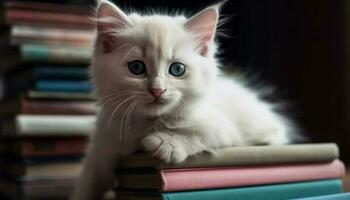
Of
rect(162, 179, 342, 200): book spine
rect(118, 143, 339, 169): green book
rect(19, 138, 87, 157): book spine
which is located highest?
rect(118, 143, 339, 169): green book

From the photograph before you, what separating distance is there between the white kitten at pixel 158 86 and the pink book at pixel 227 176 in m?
0.03

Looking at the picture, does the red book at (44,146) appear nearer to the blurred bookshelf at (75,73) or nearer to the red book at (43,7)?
the blurred bookshelf at (75,73)

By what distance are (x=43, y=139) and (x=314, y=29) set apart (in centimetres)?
77

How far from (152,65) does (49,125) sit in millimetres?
582

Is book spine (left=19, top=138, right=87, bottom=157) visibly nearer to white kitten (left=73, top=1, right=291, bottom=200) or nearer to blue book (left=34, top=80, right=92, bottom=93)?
blue book (left=34, top=80, right=92, bottom=93)

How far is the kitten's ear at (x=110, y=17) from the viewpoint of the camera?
0.78 metres

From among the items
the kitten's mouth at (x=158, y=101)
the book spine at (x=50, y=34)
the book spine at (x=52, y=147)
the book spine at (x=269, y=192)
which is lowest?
the book spine at (x=52, y=147)

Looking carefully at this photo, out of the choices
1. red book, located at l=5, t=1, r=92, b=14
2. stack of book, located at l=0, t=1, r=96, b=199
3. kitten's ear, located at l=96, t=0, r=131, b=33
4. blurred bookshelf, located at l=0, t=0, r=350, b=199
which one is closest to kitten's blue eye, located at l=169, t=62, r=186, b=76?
kitten's ear, located at l=96, t=0, r=131, b=33

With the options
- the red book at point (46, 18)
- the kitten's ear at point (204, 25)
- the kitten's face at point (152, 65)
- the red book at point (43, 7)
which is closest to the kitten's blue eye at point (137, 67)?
the kitten's face at point (152, 65)

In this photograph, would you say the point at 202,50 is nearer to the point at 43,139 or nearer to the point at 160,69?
the point at 160,69

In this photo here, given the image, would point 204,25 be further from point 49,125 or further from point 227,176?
point 49,125

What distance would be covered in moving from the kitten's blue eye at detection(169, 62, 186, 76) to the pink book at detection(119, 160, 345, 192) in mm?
143

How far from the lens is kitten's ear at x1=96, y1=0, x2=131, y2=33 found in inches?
30.7

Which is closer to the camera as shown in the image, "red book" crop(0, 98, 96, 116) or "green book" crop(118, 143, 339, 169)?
"green book" crop(118, 143, 339, 169)
